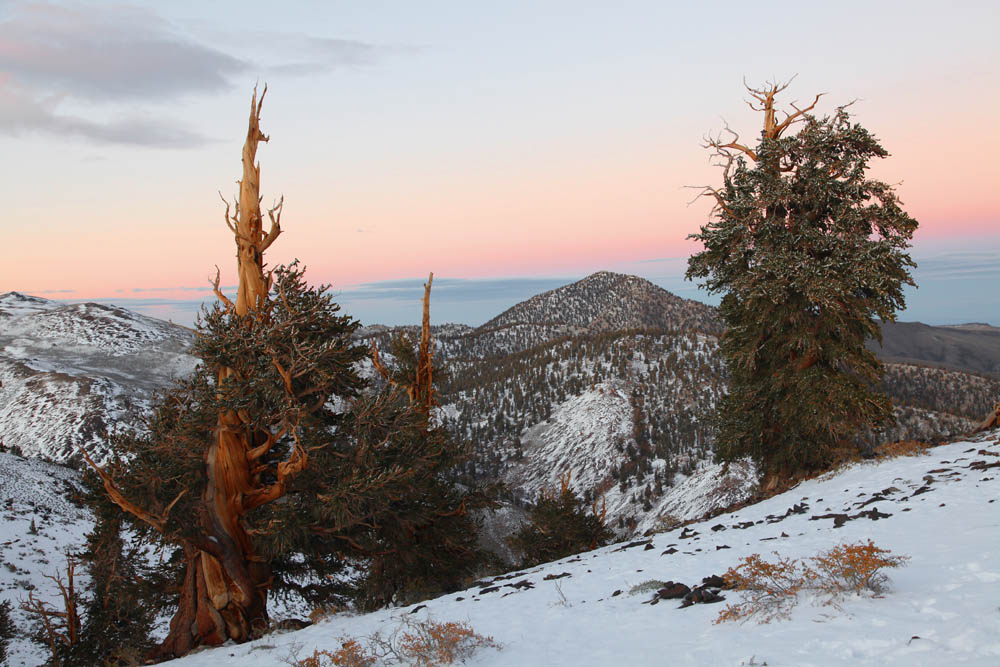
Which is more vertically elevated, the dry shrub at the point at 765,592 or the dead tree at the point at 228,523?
the dry shrub at the point at 765,592

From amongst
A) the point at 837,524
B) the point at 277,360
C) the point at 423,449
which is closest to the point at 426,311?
the point at 423,449

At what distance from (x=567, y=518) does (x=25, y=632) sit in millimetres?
27774

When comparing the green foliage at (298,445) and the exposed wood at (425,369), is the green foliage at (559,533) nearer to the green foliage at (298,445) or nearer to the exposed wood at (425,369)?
the exposed wood at (425,369)

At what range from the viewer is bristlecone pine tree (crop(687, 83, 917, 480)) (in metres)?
17.0

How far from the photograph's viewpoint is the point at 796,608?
5840 mm

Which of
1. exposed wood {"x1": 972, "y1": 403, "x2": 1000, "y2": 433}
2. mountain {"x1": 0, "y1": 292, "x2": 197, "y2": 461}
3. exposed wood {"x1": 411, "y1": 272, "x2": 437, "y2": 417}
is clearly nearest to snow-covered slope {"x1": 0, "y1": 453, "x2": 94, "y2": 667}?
mountain {"x1": 0, "y1": 292, "x2": 197, "y2": 461}

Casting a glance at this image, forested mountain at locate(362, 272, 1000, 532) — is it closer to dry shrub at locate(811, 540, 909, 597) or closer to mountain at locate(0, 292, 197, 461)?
mountain at locate(0, 292, 197, 461)

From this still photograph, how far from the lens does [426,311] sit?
912 inches

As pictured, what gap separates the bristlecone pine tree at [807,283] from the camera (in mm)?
16984

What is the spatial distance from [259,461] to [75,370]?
129 meters

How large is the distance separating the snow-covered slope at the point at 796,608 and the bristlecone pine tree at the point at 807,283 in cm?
290

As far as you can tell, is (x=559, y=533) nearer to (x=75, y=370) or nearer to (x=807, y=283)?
(x=807, y=283)

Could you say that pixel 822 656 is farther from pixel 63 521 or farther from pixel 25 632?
pixel 63 521

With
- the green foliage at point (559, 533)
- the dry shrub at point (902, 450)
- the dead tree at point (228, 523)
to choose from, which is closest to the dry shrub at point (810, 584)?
the dead tree at point (228, 523)
